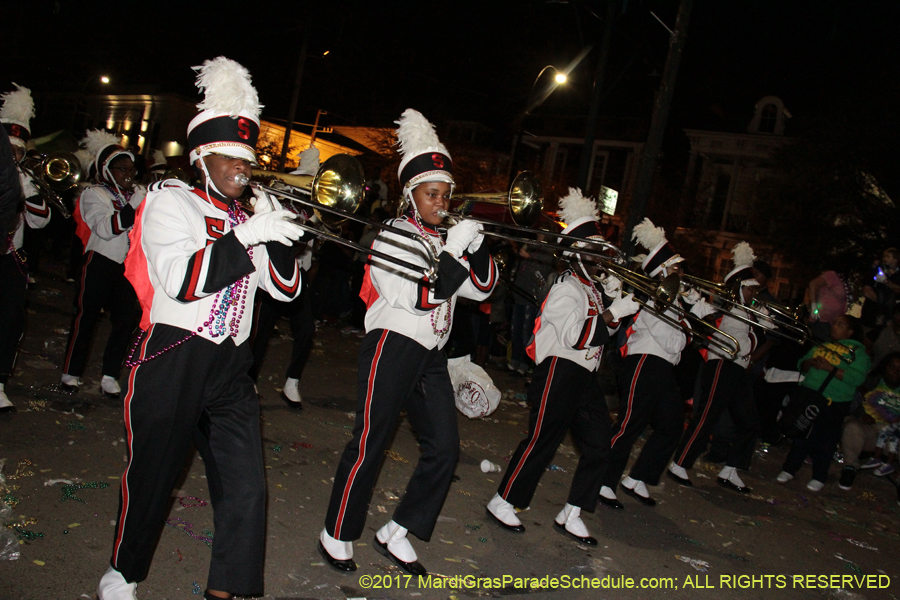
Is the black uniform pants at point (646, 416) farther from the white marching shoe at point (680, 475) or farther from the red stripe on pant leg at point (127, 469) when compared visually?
the red stripe on pant leg at point (127, 469)

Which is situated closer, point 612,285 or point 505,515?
point 505,515

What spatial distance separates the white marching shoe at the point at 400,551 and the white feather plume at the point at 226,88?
7.89 feet

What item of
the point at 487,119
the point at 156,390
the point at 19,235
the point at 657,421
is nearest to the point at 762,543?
the point at 657,421

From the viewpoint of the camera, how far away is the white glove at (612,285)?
5273 mm

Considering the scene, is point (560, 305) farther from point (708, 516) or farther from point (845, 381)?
point (845, 381)

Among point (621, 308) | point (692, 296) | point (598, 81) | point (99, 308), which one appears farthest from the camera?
point (598, 81)

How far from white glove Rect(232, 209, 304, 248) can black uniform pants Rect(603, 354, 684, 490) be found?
→ 389 cm

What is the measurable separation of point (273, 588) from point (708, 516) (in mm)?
4374

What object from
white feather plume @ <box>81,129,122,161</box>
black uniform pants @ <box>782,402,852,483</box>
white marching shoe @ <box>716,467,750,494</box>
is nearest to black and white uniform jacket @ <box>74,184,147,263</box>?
white feather plume @ <box>81,129,122,161</box>

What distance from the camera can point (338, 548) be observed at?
3834 millimetres

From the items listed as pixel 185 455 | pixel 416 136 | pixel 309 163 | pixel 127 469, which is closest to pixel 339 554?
pixel 185 455

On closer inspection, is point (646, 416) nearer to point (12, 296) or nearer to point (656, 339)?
point (656, 339)

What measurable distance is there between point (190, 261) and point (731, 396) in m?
6.01

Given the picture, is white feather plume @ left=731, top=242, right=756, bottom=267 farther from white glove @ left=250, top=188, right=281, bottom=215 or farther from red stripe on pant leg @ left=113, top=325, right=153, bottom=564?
red stripe on pant leg @ left=113, top=325, right=153, bottom=564
